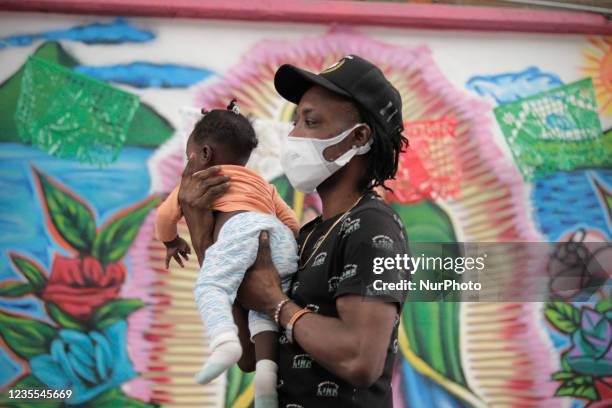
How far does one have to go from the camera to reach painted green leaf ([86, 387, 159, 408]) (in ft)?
14.7

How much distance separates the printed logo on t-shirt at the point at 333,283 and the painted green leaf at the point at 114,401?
2957mm

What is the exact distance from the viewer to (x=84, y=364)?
4488 millimetres

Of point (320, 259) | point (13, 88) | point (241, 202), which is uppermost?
point (13, 88)

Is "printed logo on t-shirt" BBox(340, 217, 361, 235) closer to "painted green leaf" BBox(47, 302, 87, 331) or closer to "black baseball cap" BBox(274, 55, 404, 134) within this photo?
"black baseball cap" BBox(274, 55, 404, 134)

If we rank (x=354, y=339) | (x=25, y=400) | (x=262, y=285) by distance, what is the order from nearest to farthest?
→ (x=354, y=339) < (x=262, y=285) < (x=25, y=400)

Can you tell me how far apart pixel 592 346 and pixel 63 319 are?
3054 millimetres

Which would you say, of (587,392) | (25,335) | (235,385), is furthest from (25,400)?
(587,392)

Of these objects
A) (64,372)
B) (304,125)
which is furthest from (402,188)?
(304,125)

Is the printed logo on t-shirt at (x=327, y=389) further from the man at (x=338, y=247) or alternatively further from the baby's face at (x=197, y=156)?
the baby's face at (x=197, y=156)

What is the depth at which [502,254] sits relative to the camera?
447 cm

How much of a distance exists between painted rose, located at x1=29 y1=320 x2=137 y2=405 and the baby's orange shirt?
7.52 feet

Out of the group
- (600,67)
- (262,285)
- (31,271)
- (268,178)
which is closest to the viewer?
(262,285)

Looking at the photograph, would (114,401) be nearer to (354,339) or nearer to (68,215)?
(68,215)

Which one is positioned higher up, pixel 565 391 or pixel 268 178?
pixel 268 178
